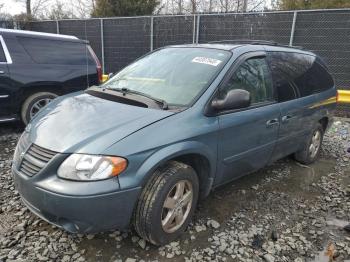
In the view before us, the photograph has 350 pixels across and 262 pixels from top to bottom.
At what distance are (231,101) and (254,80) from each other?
78 centimetres

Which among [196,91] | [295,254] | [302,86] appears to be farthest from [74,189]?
[302,86]

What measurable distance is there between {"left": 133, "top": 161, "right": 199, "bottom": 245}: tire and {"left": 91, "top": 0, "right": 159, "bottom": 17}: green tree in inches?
528

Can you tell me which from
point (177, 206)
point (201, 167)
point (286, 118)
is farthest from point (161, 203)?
point (286, 118)

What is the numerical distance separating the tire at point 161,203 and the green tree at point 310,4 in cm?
1164

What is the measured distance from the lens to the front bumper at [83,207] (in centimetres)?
227

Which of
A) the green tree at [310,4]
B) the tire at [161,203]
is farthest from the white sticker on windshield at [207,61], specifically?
the green tree at [310,4]

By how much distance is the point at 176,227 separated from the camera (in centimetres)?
288

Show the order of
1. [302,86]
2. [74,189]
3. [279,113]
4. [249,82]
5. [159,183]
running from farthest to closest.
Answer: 1. [302,86]
2. [279,113]
3. [249,82]
4. [159,183]
5. [74,189]

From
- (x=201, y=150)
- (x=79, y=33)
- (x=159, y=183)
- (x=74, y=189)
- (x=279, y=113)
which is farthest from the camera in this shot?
(x=79, y=33)

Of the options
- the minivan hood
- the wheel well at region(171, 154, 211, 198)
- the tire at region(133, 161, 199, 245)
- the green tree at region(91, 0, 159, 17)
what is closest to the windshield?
the minivan hood

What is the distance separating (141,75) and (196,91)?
837mm

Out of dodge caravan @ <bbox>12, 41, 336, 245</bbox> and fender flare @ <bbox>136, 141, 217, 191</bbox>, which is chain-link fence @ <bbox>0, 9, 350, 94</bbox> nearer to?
dodge caravan @ <bbox>12, 41, 336, 245</bbox>

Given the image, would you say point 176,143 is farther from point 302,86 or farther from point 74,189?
point 302,86

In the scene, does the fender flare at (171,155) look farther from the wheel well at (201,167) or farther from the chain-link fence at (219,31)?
the chain-link fence at (219,31)
